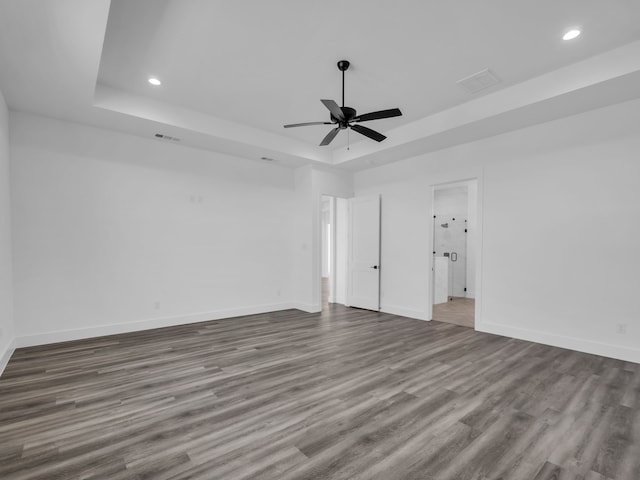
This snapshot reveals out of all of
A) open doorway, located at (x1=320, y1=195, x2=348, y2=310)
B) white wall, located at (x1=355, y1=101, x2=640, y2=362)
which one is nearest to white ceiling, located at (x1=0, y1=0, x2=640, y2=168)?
white wall, located at (x1=355, y1=101, x2=640, y2=362)

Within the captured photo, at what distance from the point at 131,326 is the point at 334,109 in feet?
14.4

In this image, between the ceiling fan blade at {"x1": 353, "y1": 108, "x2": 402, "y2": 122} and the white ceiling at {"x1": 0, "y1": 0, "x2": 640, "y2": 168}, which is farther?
the ceiling fan blade at {"x1": 353, "y1": 108, "x2": 402, "y2": 122}

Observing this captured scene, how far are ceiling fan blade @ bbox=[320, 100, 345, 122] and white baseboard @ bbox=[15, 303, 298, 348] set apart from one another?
4.09m

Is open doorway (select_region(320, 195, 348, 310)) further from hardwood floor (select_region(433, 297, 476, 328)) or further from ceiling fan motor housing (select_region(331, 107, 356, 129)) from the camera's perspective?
ceiling fan motor housing (select_region(331, 107, 356, 129))

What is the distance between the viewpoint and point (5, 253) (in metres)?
3.74

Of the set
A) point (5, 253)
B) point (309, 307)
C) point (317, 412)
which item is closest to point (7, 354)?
point (5, 253)

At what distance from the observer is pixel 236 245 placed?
19.9ft

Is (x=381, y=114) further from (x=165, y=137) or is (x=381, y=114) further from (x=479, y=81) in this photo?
(x=165, y=137)

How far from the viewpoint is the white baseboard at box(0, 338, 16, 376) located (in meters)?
3.41

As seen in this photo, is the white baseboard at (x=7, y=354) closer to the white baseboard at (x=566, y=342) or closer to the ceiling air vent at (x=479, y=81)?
the ceiling air vent at (x=479, y=81)

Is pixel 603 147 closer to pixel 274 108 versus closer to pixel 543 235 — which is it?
pixel 543 235

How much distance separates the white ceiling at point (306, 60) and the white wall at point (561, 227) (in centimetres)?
40

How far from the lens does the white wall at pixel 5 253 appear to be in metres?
3.56

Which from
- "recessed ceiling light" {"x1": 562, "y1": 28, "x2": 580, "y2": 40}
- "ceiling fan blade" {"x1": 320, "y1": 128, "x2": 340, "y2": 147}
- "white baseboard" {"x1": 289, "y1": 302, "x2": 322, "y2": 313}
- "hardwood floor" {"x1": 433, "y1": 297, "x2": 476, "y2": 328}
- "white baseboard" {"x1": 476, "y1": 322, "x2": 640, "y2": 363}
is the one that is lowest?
"hardwood floor" {"x1": 433, "y1": 297, "x2": 476, "y2": 328}
